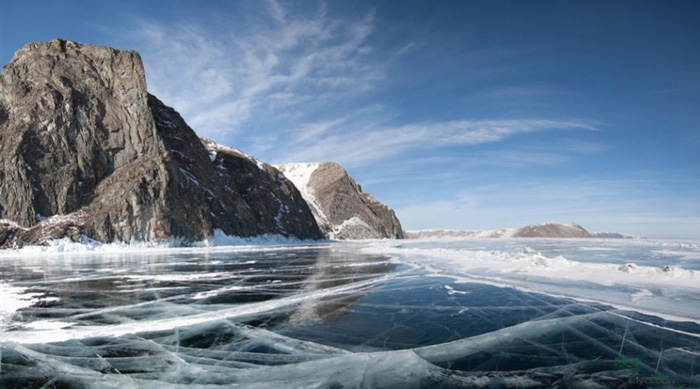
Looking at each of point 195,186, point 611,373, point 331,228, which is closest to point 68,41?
point 195,186

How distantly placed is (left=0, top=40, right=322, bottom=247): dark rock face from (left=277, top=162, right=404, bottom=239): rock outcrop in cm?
6642

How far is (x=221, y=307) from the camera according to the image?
9.55 meters

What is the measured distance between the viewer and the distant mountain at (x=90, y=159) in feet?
146

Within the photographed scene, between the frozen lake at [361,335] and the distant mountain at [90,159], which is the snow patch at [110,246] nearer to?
the distant mountain at [90,159]

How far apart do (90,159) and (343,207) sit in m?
87.4

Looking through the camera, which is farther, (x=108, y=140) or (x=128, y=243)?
(x=108, y=140)

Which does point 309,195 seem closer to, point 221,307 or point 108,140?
point 108,140

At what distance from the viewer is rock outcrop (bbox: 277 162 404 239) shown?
4931 inches

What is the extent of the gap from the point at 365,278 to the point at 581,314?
8.10m

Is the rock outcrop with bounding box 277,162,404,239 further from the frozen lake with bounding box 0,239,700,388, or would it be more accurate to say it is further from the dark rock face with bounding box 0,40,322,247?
the frozen lake with bounding box 0,239,700,388

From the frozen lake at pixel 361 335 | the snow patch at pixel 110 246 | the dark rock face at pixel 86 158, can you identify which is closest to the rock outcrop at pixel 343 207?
the snow patch at pixel 110 246

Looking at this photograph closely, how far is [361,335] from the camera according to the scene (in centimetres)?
688

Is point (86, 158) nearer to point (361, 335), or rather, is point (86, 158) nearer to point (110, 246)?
point (110, 246)

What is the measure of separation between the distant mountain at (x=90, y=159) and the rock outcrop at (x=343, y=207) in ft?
208
